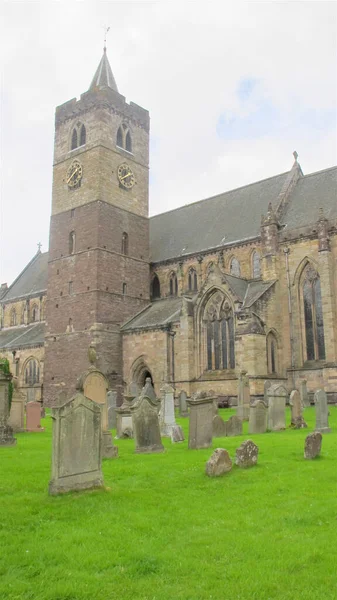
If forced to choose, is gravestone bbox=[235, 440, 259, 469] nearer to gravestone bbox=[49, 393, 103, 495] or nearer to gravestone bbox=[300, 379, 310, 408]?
gravestone bbox=[49, 393, 103, 495]

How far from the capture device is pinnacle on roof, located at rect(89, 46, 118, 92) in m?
42.0

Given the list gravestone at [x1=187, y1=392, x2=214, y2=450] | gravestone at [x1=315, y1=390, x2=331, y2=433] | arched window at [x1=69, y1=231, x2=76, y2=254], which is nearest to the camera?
gravestone at [x1=187, y1=392, x2=214, y2=450]

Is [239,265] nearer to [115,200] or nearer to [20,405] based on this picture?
[115,200]

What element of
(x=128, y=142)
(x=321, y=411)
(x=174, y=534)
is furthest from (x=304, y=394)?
(x=128, y=142)

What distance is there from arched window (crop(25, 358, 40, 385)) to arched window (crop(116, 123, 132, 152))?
18.2 metres

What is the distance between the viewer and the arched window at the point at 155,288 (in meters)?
41.9

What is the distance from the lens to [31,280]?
53.7 metres

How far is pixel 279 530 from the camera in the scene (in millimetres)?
6828

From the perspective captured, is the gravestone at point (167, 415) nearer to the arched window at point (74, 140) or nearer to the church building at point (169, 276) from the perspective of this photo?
the church building at point (169, 276)

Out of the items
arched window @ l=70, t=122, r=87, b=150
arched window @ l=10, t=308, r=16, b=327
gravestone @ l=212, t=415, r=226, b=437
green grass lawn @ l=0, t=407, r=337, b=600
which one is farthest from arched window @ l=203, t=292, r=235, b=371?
arched window @ l=10, t=308, r=16, b=327

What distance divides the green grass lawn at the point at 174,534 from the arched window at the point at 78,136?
3355 centimetres

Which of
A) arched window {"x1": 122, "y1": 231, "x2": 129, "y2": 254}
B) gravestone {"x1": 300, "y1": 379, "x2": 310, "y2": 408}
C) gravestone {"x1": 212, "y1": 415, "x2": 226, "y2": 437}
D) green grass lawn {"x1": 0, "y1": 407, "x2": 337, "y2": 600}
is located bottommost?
green grass lawn {"x1": 0, "y1": 407, "x2": 337, "y2": 600}

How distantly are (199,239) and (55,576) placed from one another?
35.5m

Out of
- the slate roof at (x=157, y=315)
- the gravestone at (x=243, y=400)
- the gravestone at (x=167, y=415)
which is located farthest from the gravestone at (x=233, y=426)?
the slate roof at (x=157, y=315)
